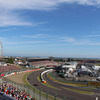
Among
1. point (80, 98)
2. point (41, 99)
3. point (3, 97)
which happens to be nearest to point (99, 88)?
point (80, 98)

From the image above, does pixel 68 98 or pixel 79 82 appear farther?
pixel 79 82

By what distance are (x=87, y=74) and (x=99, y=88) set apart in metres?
19.4

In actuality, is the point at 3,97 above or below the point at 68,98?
above

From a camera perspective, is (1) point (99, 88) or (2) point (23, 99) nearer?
(2) point (23, 99)

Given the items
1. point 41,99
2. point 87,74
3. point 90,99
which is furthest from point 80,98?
point 87,74

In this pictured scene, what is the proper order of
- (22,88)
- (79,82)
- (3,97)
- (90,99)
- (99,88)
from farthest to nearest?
(79,82)
(99,88)
(90,99)
(22,88)
(3,97)

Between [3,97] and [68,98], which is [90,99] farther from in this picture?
[3,97]

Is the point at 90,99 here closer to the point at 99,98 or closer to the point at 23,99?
the point at 99,98

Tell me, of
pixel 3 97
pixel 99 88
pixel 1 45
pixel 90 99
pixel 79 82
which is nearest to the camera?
pixel 3 97

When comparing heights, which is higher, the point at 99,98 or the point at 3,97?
the point at 3,97

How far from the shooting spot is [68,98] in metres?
22.2

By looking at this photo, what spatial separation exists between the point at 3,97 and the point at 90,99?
1390cm

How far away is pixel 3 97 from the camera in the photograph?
15.2 m

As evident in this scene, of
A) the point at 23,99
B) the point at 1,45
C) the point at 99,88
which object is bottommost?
the point at 99,88
